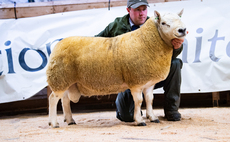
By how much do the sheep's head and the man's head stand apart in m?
0.50

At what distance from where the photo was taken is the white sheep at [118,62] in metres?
2.53

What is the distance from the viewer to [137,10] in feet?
10.1

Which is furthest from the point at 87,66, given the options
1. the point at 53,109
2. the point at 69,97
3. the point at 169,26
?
the point at 169,26

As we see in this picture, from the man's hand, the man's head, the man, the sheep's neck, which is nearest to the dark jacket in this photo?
the man

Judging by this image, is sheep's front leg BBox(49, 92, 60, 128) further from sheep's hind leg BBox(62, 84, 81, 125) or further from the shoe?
the shoe

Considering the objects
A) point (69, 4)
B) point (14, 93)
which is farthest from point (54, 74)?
point (69, 4)

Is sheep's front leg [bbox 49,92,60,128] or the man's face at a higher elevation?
the man's face

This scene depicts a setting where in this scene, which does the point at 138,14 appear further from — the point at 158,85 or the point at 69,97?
the point at 69,97

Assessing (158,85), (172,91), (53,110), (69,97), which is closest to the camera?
(53,110)

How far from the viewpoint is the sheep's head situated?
7.68 ft

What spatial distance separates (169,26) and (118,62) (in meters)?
0.62

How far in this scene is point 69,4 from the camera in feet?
15.6

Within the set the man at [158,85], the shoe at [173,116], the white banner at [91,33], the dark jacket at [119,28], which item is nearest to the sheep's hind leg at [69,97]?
the man at [158,85]

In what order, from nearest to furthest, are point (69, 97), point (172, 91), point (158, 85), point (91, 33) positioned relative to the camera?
point (69, 97) < point (172, 91) < point (158, 85) < point (91, 33)
